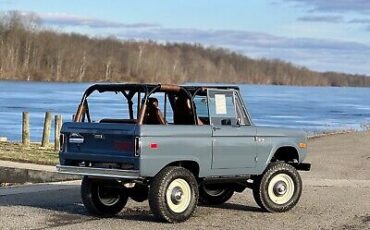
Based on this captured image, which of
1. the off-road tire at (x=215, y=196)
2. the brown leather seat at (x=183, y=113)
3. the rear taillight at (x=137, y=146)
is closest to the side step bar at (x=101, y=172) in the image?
the rear taillight at (x=137, y=146)

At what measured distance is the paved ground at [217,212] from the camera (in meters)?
11.3

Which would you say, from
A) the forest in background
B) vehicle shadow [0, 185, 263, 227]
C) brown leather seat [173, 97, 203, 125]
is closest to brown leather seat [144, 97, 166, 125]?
brown leather seat [173, 97, 203, 125]

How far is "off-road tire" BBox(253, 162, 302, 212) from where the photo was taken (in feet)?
41.5

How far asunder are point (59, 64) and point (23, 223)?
122 m

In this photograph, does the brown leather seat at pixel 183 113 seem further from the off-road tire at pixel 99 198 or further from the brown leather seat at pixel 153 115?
the off-road tire at pixel 99 198

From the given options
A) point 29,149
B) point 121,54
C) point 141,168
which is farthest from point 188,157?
point 121,54

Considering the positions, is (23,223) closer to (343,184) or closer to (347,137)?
(343,184)

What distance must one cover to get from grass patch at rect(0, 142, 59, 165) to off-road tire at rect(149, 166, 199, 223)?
908 centimetres

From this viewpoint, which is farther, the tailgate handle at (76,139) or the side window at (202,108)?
the side window at (202,108)

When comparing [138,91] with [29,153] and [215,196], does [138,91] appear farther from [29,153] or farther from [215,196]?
[29,153]

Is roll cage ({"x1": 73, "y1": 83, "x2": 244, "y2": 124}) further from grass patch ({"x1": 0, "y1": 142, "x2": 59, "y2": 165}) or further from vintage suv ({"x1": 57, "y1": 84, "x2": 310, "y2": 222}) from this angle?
grass patch ({"x1": 0, "y1": 142, "x2": 59, "y2": 165})

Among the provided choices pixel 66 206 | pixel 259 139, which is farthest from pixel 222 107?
pixel 66 206

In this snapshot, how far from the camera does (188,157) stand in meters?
11.5

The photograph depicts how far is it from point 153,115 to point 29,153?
11.5 meters
